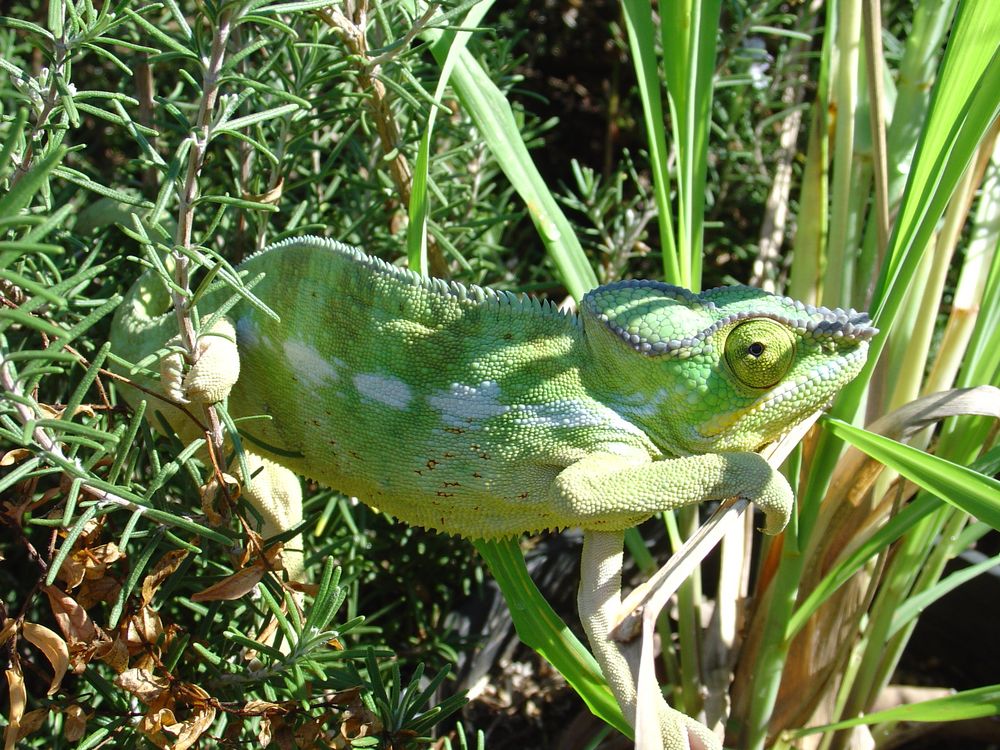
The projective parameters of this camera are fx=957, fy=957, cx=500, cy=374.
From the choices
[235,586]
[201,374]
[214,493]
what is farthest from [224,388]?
[235,586]

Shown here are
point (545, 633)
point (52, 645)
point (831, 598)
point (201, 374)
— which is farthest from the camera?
point (831, 598)

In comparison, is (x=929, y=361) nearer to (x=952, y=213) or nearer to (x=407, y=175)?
(x=952, y=213)

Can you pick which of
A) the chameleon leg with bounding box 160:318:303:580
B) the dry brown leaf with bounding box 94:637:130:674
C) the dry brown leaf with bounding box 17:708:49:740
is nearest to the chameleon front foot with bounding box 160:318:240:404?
the chameleon leg with bounding box 160:318:303:580

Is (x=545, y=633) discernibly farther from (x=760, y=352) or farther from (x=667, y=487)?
(x=760, y=352)

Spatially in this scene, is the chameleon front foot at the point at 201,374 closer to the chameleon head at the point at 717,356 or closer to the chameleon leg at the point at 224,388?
the chameleon leg at the point at 224,388

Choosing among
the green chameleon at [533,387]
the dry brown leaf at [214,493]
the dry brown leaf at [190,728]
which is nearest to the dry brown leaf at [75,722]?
the dry brown leaf at [190,728]

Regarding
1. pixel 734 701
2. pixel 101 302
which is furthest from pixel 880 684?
pixel 101 302
